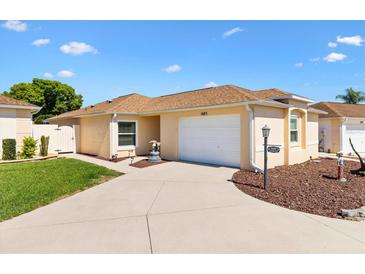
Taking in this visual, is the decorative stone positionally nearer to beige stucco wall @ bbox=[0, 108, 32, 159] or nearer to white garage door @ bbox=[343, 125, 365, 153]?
beige stucco wall @ bbox=[0, 108, 32, 159]

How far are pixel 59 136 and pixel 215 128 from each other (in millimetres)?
11676

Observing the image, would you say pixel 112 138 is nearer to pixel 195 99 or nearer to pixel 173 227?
pixel 195 99

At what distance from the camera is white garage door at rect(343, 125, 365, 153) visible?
17914 millimetres

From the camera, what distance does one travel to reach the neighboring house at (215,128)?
9.53 meters

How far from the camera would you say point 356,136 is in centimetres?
1845

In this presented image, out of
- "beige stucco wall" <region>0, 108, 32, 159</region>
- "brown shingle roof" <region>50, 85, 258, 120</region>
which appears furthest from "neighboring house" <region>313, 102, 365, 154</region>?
"beige stucco wall" <region>0, 108, 32, 159</region>

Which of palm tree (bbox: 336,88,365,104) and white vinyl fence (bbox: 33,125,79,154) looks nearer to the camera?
white vinyl fence (bbox: 33,125,79,154)

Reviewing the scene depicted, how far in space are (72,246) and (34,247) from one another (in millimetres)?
600

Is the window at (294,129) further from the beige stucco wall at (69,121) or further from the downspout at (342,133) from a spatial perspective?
the beige stucco wall at (69,121)

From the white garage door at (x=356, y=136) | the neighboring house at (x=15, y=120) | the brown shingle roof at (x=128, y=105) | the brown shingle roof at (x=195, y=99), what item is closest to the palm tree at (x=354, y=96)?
the white garage door at (x=356, y=136)

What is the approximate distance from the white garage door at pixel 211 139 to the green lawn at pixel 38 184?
4.36 metres

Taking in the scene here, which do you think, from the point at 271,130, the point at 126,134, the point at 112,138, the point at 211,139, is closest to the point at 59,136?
the point at 112,138

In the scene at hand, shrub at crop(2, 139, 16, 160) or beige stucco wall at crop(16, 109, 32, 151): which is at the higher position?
beige stucco wall at crop(16, 109, 32, 151)

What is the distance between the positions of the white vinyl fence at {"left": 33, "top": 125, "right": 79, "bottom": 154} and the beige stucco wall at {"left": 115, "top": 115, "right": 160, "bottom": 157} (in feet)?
17.7
